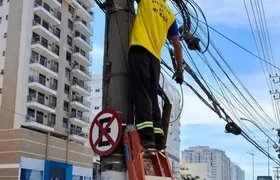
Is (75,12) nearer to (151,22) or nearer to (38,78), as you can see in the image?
(38,78)

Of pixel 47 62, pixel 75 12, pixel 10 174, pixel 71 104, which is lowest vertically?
pixel 10 174

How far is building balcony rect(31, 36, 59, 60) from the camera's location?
1649 inches

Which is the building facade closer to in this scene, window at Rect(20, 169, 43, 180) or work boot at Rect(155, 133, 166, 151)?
window at Rect(20, 169, 43, 180)

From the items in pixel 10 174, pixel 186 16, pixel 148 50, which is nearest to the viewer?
pixel 148 50

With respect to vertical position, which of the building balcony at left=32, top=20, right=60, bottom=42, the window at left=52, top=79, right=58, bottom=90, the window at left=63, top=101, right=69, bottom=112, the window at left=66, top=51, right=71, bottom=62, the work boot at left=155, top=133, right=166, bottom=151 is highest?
the building balcony at left=32, top=20, right=60, bottom=42

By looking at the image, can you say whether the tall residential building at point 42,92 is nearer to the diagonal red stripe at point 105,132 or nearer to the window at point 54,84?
Answer: the window at point 54,84

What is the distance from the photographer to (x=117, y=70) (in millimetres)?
3529

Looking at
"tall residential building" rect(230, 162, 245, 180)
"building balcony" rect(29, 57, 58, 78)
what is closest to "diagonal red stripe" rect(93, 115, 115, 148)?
"building balcony" rect(29, 57, 58, 78)

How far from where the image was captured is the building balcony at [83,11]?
50.8m

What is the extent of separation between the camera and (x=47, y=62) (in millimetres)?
44562

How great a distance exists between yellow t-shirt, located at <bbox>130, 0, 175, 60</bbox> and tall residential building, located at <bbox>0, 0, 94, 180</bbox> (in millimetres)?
36377

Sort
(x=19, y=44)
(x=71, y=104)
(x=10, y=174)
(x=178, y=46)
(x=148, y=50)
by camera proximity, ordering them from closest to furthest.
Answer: (x=148, y=50), (x=178, y=46), (x=10, y=174), (x=19, y=44), (x=71, y=104)

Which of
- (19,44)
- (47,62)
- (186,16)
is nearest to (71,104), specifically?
(47,62)

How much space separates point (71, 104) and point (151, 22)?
1797 inches
